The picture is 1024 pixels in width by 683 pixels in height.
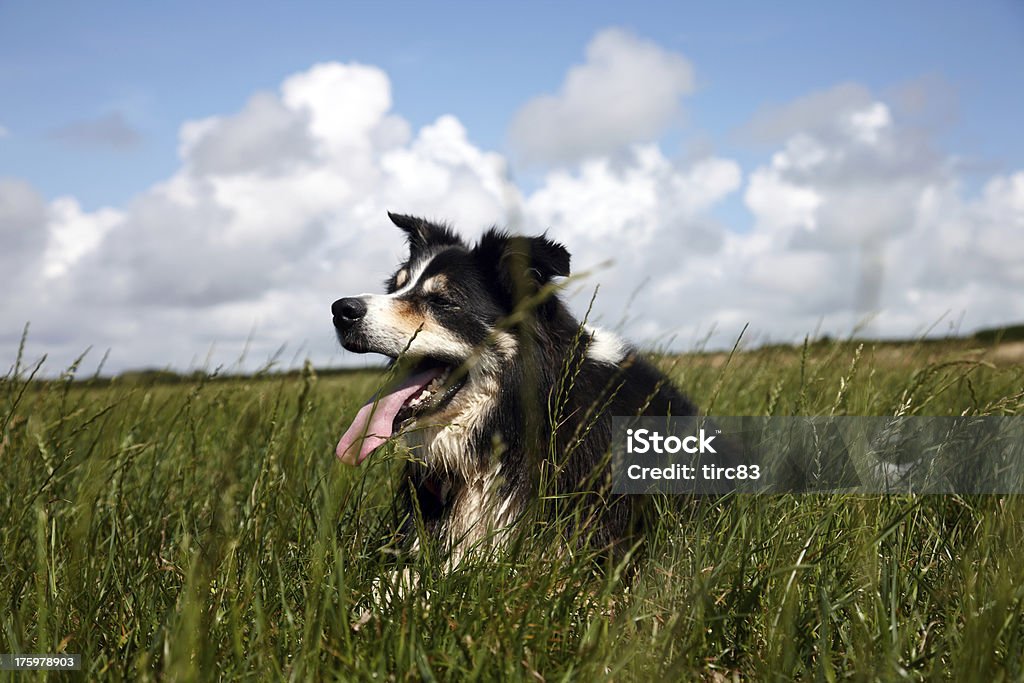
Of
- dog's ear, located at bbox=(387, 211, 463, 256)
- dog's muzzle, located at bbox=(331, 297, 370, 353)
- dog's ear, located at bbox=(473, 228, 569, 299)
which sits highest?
dog's ear, located at bbox=(387, 211, 463, 256)

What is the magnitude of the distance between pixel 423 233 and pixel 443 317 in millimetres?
963

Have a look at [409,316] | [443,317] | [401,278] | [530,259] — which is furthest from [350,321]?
[530,259]

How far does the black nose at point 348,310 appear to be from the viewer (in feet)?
11.8

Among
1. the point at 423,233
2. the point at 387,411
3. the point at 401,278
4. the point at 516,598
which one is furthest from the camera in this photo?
the point at 423,233

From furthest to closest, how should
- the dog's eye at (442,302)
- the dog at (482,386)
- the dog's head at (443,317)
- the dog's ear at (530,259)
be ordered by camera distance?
the dog's eye at (442,302) → the dog's ear at (530,259) → the dog's head at (443,317) → the dog at (482,386)

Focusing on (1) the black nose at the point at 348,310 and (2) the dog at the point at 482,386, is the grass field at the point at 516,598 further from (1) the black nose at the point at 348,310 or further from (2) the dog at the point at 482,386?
(1) the black nose at the point at 348,310

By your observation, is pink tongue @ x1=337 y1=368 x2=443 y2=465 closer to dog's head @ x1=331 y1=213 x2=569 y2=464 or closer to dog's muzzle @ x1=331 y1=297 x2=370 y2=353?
dog's head @ x1=331 y1=213 x2=569 y2=464

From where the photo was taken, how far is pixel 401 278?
166 inches

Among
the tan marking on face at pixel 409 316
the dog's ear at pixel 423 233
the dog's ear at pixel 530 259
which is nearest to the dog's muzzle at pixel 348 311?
the tan marking on face at pixel 409 316

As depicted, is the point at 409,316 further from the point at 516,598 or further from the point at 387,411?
the point at 516,598

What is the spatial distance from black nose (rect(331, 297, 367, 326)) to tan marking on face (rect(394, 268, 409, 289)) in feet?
1.88

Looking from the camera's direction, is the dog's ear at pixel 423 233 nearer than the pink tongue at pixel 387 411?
No

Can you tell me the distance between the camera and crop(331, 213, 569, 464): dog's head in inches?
139

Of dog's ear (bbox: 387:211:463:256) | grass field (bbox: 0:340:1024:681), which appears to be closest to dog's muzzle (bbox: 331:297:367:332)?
dog's ear (bbox: 387:211:463:256)
